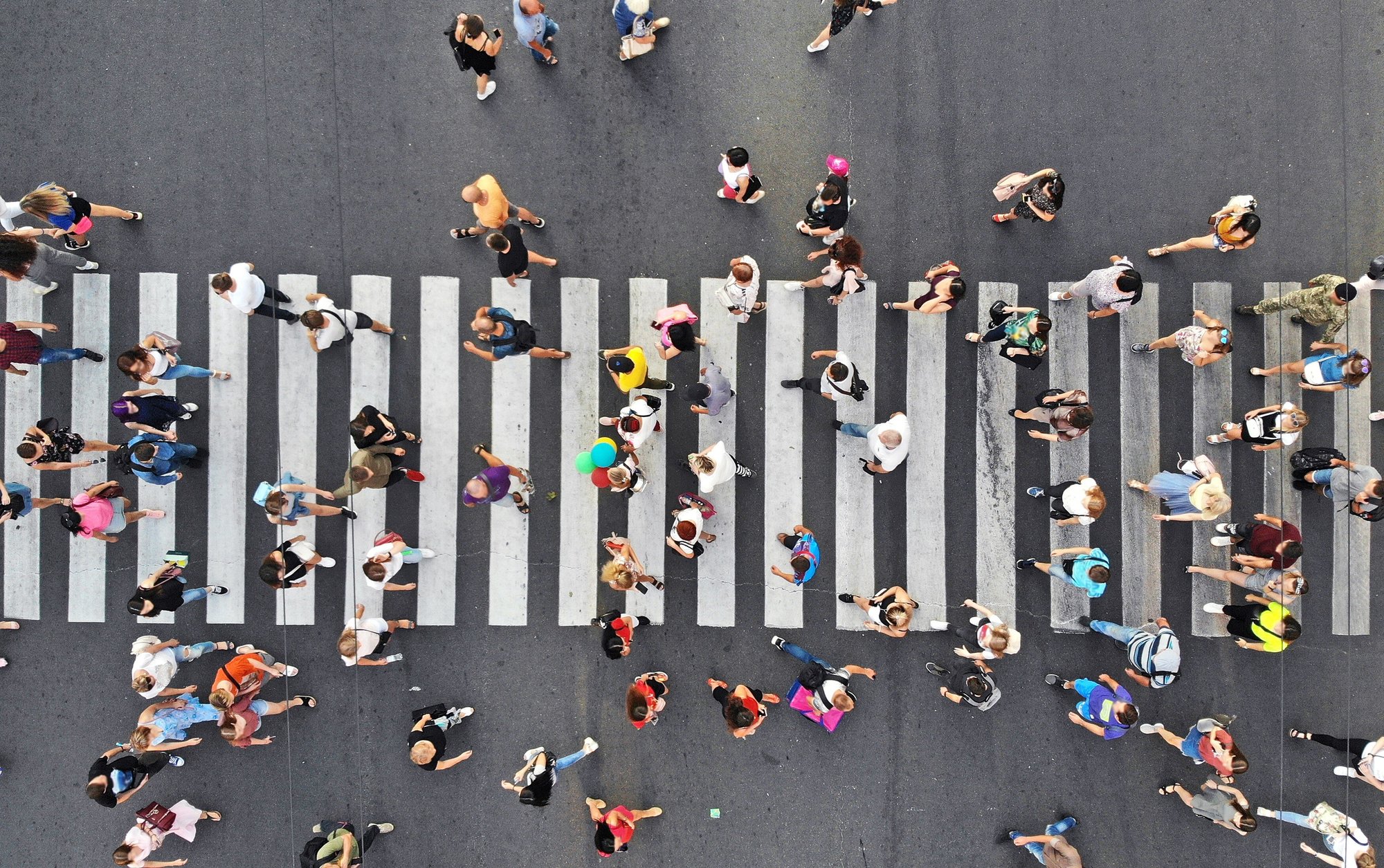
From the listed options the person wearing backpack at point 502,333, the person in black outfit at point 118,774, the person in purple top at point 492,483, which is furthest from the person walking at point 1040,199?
the person in black outfit at point 118,774

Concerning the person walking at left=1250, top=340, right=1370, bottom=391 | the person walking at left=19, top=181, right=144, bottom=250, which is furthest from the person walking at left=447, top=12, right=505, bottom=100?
the person walking at left=1250, top=340, right=1370, bottom=391

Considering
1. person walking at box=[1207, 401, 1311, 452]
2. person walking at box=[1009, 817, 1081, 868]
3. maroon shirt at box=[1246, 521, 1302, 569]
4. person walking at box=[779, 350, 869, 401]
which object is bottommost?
person walking at box=[1009, 817, 1081, 868]

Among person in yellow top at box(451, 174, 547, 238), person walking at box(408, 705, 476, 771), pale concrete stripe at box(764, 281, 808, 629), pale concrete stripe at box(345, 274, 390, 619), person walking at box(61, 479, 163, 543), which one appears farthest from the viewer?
pale concrete stripe at box(764, 281, 808, 629)

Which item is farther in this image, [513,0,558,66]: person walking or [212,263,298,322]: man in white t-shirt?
[513,0,558,66]: person walking

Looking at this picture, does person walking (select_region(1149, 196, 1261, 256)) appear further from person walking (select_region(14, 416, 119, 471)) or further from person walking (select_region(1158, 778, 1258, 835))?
person walking (select_region(14, 416, 119, 471))

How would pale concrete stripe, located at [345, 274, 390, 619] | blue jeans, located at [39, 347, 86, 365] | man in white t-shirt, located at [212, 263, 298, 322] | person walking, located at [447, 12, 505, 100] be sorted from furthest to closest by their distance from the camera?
pale concrete stripe, located at [345, 274, 390, 619] < blue jeans, located at [39, 347, 86, 365] < person walking, located at [447, 12, 505, 100] < man in white t-shirt, located at [212, 263, 298, 322]

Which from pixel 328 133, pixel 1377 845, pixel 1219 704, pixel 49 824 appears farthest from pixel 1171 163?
pixel 49 824

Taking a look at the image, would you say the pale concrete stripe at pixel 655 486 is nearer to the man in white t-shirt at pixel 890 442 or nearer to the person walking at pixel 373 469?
the man in white t-shirt at pixel 890 442
